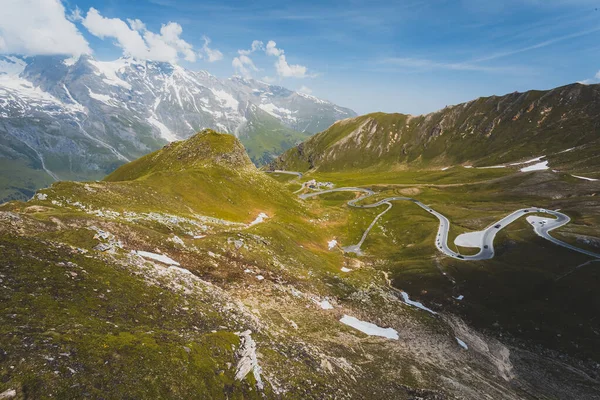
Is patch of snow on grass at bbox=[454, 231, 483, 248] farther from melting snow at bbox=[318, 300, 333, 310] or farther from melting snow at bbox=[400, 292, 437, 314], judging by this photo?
melting snow at bbox=[318, 300, 333, 310]

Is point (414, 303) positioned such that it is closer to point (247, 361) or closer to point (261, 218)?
point (247, 361)

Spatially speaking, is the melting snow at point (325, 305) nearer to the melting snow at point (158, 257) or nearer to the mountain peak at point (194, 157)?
the melting snow at point (158, 257)

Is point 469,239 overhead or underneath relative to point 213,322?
underneath

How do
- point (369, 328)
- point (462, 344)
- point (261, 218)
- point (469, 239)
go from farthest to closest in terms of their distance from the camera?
point (469, 239)
point (261, 218)
point (462, 344)
point (369, 328)

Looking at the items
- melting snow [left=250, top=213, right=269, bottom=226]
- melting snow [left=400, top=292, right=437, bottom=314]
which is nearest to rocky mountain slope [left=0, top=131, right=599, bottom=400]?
melting snow [left=400, top=292, right=437, bottom=314]

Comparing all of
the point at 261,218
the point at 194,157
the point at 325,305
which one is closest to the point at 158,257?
the point at 325,305

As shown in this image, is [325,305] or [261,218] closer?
[325,305]

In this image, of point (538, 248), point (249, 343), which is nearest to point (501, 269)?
point (538, 248)
